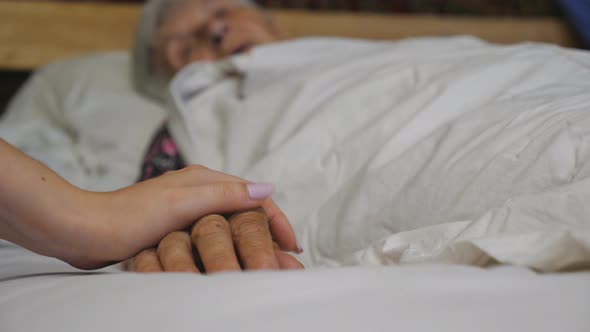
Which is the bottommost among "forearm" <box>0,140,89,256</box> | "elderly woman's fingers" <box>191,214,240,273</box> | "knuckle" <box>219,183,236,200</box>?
"elderly woman's fingers" <box>191,214,240,273</box>

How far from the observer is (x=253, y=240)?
492 millimetres

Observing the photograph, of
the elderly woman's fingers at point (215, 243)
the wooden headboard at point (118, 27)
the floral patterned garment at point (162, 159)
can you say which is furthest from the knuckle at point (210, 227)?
the wooden headboard at point (118, 27)

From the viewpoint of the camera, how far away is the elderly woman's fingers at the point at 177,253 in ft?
1.57

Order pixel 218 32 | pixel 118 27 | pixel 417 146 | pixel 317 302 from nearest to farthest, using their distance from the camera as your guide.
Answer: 1. pixel 317 302
2. pixel 417 146
3. pixel 218 32
4. pixel 118 27

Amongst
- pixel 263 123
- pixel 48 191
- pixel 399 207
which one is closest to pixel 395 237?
pixel 399 207

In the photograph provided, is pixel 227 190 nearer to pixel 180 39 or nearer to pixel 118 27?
pixel 180 39

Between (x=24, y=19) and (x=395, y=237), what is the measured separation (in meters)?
1.70

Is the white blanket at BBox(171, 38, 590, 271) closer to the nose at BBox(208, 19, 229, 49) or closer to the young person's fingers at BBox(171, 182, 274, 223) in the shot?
the young person's fingers at BBox(171, 182, 274, 223)

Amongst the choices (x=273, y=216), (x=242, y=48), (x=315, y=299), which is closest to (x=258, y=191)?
(x=273, y=216)

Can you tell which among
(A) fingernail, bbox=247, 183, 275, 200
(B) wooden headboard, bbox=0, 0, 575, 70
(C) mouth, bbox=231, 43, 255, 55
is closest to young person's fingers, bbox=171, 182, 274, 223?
(A) fingernail, bbox=247, 183, 275, 200

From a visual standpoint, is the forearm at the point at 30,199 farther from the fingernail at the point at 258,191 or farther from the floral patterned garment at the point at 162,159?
the floral patterned garment at the point at 162,159

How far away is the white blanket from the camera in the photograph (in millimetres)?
479

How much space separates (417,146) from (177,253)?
0.32m

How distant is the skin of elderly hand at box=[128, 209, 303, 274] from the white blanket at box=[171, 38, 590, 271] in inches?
4.2
